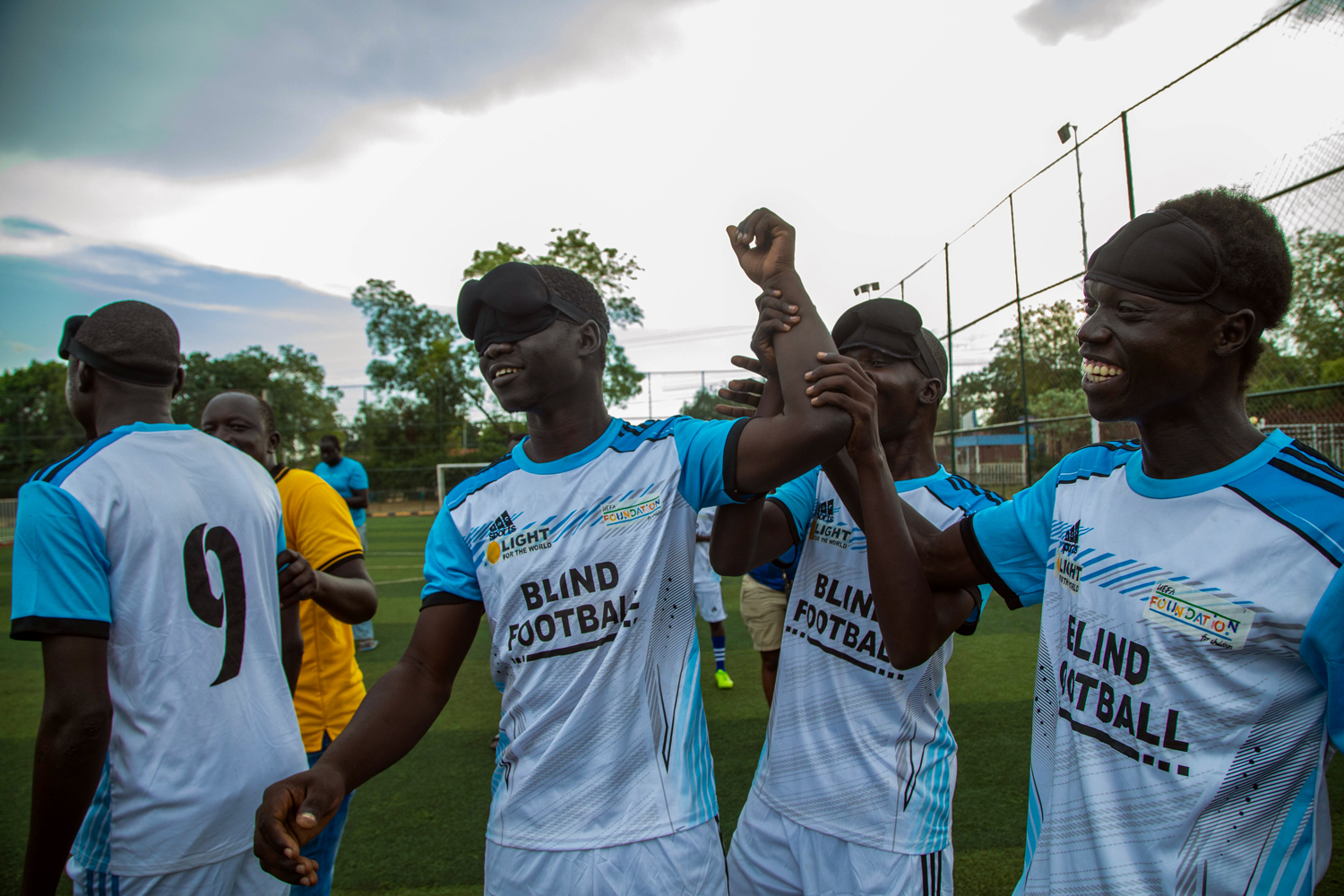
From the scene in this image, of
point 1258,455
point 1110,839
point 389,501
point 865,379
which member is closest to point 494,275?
point 865,379

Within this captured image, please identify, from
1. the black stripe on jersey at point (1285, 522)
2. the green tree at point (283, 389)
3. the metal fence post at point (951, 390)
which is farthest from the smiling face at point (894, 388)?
the green tree at point (283, 389)

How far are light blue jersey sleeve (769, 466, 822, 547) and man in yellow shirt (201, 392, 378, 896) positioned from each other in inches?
62.8

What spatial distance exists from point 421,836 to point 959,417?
14123 mm

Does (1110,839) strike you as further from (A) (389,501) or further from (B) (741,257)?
(A) (389,501)

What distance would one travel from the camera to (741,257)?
1.93m

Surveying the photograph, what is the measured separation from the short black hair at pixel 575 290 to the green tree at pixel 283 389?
42063 millimetres

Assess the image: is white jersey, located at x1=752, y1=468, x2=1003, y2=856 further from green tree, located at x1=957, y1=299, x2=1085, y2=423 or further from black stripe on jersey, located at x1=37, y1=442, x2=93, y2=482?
green tree, located at x1=957, y1=299, x2=1085, y2=423

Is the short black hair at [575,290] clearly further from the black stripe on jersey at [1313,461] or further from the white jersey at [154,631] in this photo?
the black stripe on jersey at [1313,461]

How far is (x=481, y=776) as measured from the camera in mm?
5105

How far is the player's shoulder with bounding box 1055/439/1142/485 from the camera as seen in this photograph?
1767 mm

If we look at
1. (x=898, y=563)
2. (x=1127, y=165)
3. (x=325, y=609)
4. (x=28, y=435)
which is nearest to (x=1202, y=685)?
(x=898, y=563)

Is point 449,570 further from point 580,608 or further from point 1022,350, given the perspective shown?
point 1022,350

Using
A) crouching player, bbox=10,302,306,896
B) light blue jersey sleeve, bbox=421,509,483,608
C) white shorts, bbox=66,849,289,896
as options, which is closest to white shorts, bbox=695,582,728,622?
crouching player, bbox=10,302,306,896

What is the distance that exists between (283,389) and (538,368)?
5741 centimetres
